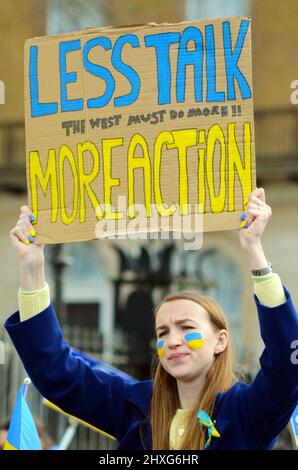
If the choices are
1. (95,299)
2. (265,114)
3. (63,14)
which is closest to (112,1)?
(63,14)

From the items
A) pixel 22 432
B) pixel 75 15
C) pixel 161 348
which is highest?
pixel 75 15

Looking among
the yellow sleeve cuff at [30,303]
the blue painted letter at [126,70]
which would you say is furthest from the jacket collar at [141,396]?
the blue painted letter at [126,70]

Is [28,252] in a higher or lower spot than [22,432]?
higher

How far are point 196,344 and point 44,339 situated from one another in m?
0.47

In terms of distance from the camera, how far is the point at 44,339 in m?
3.36

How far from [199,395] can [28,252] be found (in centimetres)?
68

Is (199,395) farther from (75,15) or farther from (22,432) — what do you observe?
(75,15)

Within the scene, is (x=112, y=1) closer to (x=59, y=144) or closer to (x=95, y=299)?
(x=95, y=299)

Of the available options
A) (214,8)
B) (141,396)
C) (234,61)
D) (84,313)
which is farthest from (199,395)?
(214,8)

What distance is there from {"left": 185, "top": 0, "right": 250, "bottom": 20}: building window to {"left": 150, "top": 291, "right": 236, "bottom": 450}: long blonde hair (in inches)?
616

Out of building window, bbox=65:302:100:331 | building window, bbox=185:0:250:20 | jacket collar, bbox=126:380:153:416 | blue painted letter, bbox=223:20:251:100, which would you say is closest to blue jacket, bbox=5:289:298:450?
jacket collar, bbox=126:380:153:416

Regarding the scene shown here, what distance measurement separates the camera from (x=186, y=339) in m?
3.26

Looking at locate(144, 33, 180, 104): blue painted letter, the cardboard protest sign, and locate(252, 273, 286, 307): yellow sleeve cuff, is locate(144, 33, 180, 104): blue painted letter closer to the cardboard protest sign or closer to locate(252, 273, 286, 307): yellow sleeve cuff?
the cardboard protest sign

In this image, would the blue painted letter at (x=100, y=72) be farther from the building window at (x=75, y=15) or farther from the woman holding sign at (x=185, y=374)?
the building window at (x=75, y=15)
